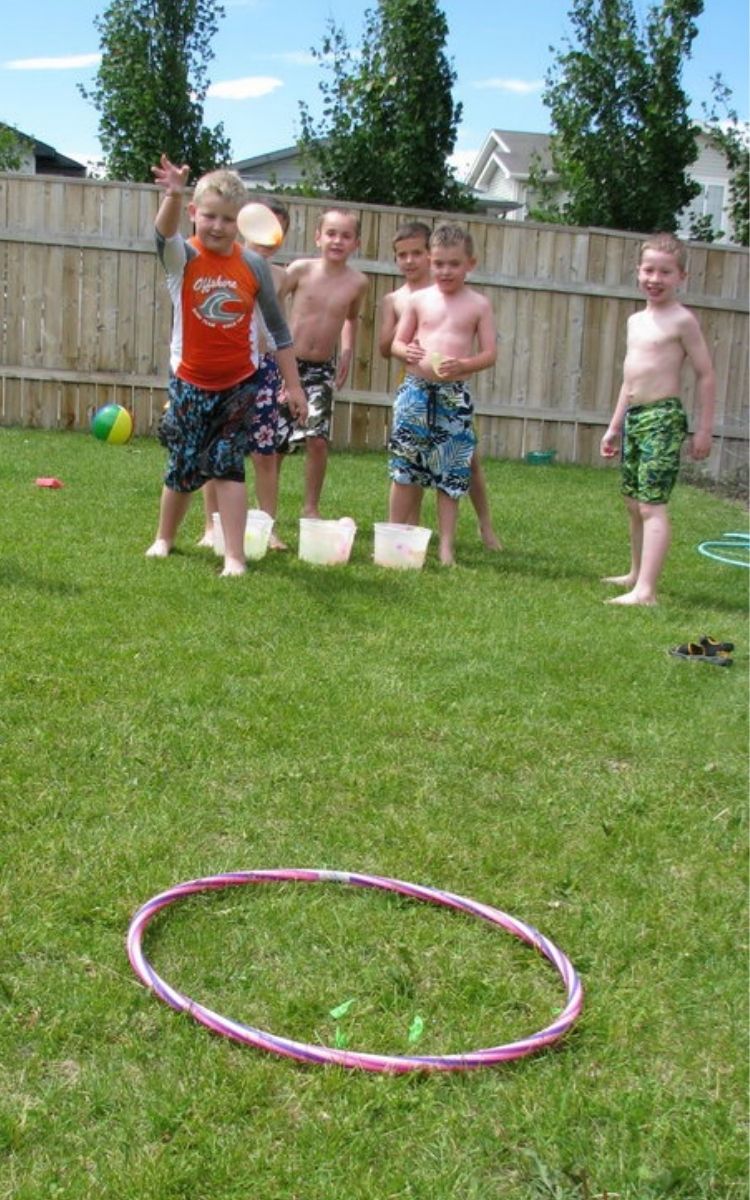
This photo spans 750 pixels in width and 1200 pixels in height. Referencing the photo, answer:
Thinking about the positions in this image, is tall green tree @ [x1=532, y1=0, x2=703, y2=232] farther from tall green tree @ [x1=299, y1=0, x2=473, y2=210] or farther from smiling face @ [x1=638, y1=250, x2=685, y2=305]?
smiling face @ [x1=638, y1=250, x2=685, y2=305]

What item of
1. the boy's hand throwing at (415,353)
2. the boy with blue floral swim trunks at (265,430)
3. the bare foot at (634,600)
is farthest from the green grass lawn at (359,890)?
the boy's hand throwing at (415,353)

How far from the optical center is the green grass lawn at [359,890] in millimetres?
1988

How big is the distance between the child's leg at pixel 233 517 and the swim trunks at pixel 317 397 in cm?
134

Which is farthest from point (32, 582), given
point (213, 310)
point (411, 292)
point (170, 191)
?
point (411, 292)

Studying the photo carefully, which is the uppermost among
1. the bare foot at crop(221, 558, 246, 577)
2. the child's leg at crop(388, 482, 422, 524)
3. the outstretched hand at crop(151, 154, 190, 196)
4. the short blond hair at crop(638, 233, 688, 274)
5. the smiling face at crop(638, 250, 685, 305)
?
the outstretched hand at crop(151, 154, 190, 196)

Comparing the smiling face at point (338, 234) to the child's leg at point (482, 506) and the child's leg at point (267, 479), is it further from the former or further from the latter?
the child's leg at point (482, 506)

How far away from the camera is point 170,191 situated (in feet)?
17.8

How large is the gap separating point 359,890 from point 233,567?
126 inches

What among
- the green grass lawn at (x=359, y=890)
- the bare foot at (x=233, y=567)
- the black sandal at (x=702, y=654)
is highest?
the bare foot at (x=233, y=567)

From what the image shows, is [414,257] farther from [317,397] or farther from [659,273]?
[659,273]

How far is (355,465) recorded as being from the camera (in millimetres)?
10977

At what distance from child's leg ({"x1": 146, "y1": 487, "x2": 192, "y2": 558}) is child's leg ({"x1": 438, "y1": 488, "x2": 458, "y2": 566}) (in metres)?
1.33

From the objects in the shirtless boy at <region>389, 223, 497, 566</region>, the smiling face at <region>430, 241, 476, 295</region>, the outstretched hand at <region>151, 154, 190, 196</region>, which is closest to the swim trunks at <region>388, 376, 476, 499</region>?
the shirtless boy at <region>389, 223, 497, 566</region>

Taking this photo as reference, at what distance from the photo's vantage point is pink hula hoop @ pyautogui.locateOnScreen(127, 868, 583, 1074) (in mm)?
2139
